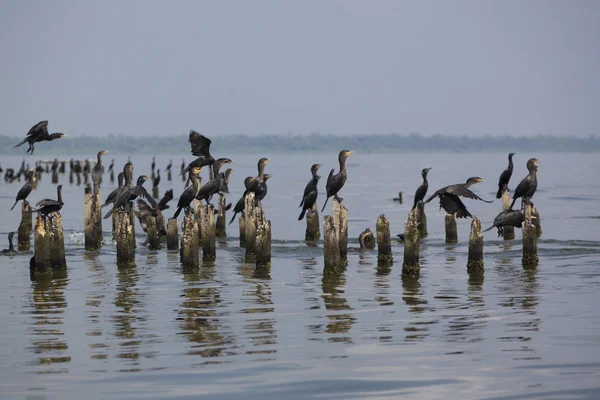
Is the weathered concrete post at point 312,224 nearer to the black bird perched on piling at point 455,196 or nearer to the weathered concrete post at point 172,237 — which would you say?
the weathered concrete post at point 172,237

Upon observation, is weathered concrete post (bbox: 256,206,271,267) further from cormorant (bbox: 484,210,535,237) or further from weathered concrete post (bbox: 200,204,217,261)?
cormorant (bbox: 484,210,535,237)

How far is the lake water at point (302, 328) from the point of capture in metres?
10.7

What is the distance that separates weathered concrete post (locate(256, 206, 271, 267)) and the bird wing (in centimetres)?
244

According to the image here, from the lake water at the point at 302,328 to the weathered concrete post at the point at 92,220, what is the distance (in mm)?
409

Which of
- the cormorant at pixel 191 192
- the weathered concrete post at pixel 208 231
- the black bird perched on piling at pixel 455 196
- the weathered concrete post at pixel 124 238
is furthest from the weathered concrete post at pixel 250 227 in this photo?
the black bird perched on piling at pixel 455 196

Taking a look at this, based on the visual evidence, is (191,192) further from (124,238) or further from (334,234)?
(334,234)

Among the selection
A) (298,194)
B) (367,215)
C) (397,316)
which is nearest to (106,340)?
(397,316)

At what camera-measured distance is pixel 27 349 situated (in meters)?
12.5

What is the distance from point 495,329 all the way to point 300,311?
312 cm

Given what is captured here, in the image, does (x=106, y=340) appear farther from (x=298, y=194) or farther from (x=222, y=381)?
(x=298, y=194)

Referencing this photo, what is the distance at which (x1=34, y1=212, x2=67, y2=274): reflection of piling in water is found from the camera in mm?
18016

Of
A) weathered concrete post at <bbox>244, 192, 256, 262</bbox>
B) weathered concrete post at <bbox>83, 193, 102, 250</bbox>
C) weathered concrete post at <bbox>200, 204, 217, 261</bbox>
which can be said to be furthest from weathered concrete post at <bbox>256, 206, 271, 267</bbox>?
weathered concrete post at <bbox>83, 193, 102, 250</bbox>

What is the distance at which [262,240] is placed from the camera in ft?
63.7

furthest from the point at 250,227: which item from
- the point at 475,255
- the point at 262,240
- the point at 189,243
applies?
the point at 475,255
